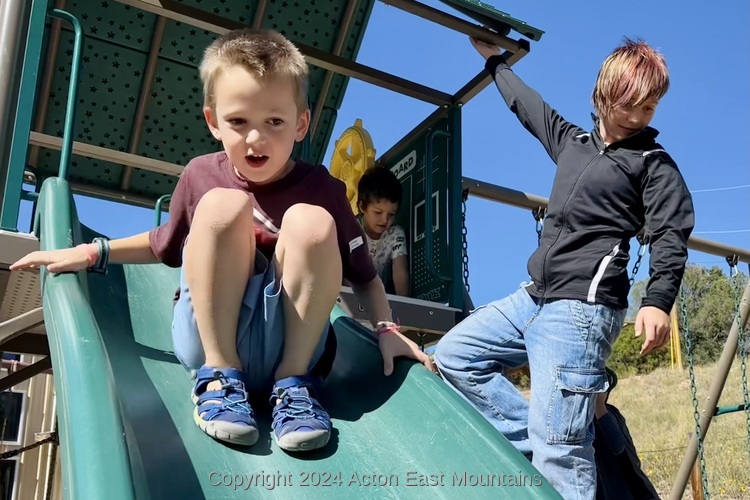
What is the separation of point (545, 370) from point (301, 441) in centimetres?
67

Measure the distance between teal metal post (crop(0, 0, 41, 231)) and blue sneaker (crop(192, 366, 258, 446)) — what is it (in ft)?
4.32

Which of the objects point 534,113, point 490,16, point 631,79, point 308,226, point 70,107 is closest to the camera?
point 308,226

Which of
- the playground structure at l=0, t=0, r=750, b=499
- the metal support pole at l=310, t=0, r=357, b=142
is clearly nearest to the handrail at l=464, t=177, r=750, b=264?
the playground structure at l=0, t=0, r=750, b=499

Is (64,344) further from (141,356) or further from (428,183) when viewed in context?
(428,183)

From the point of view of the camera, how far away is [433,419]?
1581 mm

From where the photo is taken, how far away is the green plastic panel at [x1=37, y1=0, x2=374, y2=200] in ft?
14.4

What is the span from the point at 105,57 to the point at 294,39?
115 centimetres

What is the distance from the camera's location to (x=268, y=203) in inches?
67.5

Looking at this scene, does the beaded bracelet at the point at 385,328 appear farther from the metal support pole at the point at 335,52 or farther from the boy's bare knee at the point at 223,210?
the metal support pole at the point at 335,52

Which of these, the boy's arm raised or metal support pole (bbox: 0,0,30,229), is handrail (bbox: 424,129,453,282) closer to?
the boy's arm raised

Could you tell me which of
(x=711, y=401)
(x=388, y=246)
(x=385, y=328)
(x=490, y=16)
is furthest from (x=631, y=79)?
(x=711, y=401)

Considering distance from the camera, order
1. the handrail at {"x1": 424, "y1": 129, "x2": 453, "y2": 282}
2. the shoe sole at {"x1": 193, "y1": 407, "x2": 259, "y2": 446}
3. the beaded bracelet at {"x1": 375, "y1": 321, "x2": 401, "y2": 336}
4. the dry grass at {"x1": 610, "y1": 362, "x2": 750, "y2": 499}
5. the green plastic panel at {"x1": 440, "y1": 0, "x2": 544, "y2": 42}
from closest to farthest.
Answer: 1. the shoe sole at {"x1": 193, "y1": 407, "x2": 259, "y2": 446}
2. the beaded bracelet at {"x1": 375, "y1": 321, "x2": 401, "y2": 336}
3. the green plastic panel at {"x1": 440, "y1": 0, "x2": 544, "y2": 42}
4. the handrail at {"x1": 424, "y1": 129, "x2": 453, "y2": 282}
5. the dry grass at {"x1": 610, "y1": 362, "x2": 750, "y2": 499}

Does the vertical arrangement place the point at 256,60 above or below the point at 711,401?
above

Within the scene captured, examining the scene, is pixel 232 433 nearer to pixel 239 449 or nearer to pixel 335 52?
pixel 239 449
